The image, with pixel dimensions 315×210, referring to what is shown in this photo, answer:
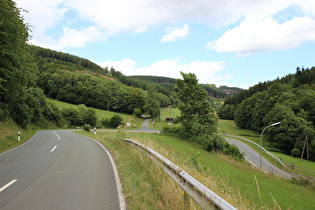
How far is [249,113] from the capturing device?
73.1 metres

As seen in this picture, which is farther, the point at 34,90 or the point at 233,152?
the point at 34,90

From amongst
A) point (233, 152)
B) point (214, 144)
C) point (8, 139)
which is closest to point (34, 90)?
point (8, 139)

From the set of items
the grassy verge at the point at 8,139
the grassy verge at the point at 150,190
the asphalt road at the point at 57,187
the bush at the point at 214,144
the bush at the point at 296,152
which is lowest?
the bush at the point at 296,152

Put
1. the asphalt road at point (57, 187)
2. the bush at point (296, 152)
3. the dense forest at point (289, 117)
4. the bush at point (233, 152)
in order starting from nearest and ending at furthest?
the asphalt road at point (57, 187)
the bush at point (233, 152)
the bush at point (296, 152)
the dense forest at point (289, 117)

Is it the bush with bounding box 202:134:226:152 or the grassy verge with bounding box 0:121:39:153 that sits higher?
the grassy verge with bounding box 0:121:39:153

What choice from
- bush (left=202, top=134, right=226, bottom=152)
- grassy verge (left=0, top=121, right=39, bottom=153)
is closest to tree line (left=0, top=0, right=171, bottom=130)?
grassy verge (left=0, top=121, right=39, bottom=153)

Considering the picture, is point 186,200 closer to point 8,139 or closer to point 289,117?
point 8,139

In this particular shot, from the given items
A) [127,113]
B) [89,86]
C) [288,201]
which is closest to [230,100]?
[127,113]

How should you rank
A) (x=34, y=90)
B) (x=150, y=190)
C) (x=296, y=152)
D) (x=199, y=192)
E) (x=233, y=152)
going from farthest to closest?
(x=34, y=90) < (x=296, y=152) < (x=233, y=152) < (x=150, y=190) < (x=199, y=192)

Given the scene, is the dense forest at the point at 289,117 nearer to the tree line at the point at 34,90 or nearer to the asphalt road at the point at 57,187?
the tree line at the point at 34,90

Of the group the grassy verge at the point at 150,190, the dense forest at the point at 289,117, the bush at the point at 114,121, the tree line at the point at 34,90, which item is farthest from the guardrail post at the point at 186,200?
the bush at the point at 114,121

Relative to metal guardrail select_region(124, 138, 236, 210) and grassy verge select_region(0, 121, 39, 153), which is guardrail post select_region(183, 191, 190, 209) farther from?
grassy verge select_region(0, 121, 39, 153)

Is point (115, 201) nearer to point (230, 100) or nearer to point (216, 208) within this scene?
point (216, 208)

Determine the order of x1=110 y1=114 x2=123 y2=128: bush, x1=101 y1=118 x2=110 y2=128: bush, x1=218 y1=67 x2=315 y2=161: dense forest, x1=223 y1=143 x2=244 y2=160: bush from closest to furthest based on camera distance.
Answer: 1. x1=223 y1=143 x2=244 y2=160: bush
2. x1=218 y1=67 x2=315 y2=161: dense forest
3. x1=110 y1=114 x2=123 y2=128: bush
4. x1=101 y1=118 x2=110 y2=128: bush
